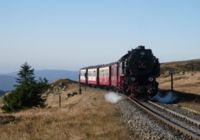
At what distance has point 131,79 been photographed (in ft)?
137

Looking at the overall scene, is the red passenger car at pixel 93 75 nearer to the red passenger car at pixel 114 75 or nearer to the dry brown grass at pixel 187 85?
the dry brown grass at pixel 187 85

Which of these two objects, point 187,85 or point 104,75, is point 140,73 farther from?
point 187,85

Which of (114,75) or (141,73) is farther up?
(141,73)

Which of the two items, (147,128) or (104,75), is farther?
(104,75)

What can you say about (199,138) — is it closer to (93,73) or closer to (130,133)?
(130,133)

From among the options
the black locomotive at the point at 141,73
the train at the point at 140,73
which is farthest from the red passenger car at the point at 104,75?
the black locomotive at the point at 141,73

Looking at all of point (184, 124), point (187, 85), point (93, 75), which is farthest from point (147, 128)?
point (187, 85)

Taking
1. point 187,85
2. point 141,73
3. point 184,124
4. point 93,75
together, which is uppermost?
point 141,73

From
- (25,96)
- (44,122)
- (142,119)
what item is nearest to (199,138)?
(142,119)

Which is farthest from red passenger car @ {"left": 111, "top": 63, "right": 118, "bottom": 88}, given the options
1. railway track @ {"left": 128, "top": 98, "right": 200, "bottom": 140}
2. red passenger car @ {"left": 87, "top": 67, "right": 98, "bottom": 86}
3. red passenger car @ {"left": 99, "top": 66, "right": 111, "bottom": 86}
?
railway track @ {"left": 128, "top": 98, "right": 200, "bottom": 140}

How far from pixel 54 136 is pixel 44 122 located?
261 inches

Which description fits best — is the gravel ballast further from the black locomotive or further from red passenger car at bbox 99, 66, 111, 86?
red passenger car at bbox 99, 66, 111, 86

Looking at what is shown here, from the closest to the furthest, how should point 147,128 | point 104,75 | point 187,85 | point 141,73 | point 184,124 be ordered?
point 147,128
point 184,124
point 141,73
point 104,75
point 187,85

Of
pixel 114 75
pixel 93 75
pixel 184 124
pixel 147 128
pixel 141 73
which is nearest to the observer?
pixel 147 128
